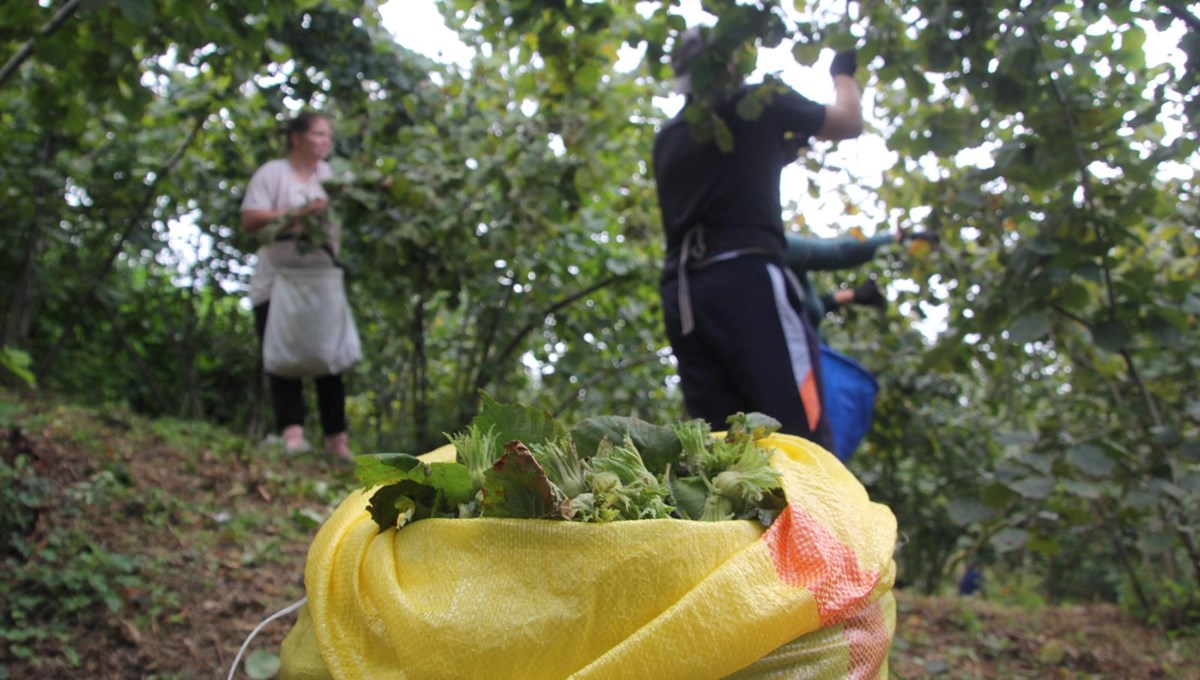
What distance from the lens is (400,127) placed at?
4.50 m

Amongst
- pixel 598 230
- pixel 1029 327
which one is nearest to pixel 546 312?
pixel 598 230

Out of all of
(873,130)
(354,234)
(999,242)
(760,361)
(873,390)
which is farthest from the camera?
(354,234)

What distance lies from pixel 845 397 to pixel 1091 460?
0.64 m

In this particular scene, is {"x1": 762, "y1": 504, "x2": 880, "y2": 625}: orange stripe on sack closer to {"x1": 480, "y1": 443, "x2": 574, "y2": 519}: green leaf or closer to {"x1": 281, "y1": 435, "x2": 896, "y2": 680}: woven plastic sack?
{"x1": 281, "y1": 435, "x2": 896, "y2": 680}: woven plastic sack

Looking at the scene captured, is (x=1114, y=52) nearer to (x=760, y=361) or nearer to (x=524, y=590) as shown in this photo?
(x=760, y=361)

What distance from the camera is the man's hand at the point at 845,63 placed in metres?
2.63

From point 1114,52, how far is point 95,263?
5.79 m

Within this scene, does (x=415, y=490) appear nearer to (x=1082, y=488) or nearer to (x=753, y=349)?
(x=753, y=349)

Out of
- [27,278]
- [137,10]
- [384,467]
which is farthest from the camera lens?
→ [27,278]

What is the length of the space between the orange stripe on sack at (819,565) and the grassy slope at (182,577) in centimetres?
146

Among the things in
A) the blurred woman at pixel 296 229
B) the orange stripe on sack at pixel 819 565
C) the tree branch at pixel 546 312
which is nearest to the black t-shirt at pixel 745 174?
the orange stripe on sack at pixel 819 565

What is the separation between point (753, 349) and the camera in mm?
2316

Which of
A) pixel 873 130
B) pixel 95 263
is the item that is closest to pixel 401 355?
pixel 95 263

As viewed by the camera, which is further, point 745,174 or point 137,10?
point 745,174
